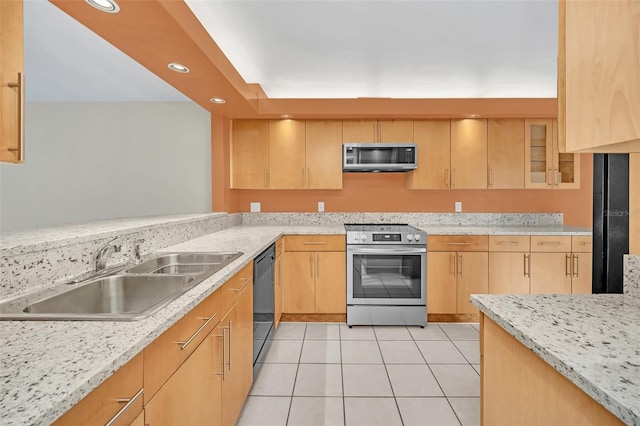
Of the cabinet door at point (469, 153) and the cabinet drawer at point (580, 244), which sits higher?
the cabinet door at point (469, 153)

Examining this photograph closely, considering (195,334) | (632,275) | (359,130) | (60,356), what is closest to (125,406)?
(60,356)

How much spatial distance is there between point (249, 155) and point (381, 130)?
1.52 metres

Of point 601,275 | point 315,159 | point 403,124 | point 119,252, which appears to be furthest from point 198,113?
point 601,275

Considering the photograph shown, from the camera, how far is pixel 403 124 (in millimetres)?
3680

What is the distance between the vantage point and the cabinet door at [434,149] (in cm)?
368

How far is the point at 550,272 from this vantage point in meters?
3.22

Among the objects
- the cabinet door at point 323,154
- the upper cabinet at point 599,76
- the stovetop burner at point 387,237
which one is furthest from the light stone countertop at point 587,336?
the cabinet door at point 323,154

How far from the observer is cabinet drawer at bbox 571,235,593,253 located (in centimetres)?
318

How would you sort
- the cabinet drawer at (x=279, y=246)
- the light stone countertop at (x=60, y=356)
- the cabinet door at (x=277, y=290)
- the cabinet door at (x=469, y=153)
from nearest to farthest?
the light stone countertop at (x=60, y=356) < the cabinet door at (x=277, y=290) < the cabinet drawer at (x=279, y=246) < the cabinet door at (x=469, y=153)

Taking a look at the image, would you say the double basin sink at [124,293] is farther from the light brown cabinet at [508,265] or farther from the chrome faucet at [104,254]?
the light brown cabinet at [508,265]

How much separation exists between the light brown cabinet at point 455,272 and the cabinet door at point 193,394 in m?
Result: 2.42

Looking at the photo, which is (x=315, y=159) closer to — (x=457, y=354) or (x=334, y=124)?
(x=334, y=124)

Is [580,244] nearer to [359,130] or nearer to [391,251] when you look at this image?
[391,251]

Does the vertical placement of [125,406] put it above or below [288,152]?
below
